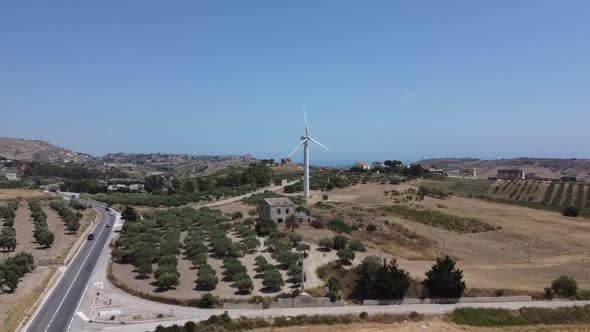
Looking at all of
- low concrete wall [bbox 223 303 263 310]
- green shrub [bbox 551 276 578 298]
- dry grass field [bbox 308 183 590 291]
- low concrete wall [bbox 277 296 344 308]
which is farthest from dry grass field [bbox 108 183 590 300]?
low concrete wall [bbox 277 296 344 308]

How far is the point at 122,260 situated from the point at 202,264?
431 inches

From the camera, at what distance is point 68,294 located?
1693 inches

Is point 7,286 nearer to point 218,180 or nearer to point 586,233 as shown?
point 586,233

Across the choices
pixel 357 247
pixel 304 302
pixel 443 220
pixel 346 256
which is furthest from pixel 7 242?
pixel 443 220

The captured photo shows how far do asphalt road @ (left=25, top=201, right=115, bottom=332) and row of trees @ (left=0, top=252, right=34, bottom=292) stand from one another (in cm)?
354

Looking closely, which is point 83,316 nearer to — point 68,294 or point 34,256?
point 68,294

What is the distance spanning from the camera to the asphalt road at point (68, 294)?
35.8 meters

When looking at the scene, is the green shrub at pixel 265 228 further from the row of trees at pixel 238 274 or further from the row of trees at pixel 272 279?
the row of trees at pixel 272 279

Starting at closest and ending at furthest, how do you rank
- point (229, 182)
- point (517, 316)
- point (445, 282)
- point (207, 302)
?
point (207, 302) < point (517, 316) < point (445, 282) < point (229, 182)

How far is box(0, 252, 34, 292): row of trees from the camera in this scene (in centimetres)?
4309

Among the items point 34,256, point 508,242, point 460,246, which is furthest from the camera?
point 508,242

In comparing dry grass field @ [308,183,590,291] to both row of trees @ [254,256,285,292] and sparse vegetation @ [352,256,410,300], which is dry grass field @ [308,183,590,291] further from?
row of trees @ [254,256,285,292]

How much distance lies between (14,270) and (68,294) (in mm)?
7337

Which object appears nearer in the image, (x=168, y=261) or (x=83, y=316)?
(x=83, y=316)
